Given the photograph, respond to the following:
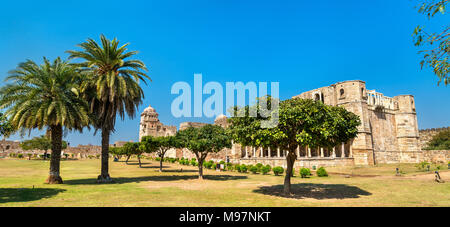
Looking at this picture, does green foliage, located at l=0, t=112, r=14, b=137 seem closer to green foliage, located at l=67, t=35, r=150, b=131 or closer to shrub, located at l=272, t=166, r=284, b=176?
green foliage, located at l=67, t=35, r=150, b=131

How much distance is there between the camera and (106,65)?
20.5m

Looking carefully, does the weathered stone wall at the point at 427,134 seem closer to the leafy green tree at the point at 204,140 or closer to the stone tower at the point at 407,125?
the stone tower at the point at 407,125

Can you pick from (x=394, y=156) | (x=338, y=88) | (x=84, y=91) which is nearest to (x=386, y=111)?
(x=394, y=156)

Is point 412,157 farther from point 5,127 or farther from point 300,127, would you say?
point 5,127

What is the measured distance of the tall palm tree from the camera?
1677 cm

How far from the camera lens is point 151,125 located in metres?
78.5

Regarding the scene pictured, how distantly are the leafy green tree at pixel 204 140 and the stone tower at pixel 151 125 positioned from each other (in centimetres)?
5399

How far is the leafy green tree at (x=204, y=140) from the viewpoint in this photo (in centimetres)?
2229

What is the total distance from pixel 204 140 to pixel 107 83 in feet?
30.0

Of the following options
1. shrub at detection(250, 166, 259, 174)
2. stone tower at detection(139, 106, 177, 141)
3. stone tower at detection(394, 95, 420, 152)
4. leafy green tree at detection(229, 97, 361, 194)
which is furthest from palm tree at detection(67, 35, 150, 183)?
stone tower at detection(139, 106, 177, 141)

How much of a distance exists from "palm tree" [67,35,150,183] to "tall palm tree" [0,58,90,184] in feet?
3.99

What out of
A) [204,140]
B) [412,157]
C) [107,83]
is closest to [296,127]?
[204,140]

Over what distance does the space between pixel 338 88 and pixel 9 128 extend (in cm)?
3989
